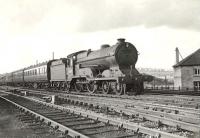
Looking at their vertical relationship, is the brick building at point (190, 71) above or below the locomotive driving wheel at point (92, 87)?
above

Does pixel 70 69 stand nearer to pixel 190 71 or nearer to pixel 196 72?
pixel 190 71

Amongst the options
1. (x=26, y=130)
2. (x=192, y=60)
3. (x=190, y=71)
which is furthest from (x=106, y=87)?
(x=192, y=60)

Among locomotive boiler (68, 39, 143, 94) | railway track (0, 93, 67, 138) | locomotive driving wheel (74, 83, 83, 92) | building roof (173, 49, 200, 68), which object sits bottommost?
railway track (0, 93, 67, 138)

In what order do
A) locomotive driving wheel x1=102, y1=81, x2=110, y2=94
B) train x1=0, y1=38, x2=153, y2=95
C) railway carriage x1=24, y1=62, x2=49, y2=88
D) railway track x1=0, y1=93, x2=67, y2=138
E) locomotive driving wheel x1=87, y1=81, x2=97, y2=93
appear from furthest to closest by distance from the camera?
railway carriage x1=24, y1=62, x2=49, y2=88
locomotive driving wheel x1=87, y1=81, x2=97, y2=93
locomotive driving wheel x1=102, y1=81, x2=110, y2=94
train x1=0, y1=38, x2=153, y2=95
railway track x1=0, y1=93, x2=67, y2=138

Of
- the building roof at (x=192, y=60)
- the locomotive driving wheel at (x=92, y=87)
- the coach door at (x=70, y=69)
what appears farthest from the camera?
the building roof at (x=192, y=60)

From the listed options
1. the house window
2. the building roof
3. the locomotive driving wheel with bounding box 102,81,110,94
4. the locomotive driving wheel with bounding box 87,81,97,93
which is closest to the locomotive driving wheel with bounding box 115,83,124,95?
the locomotive driving wheel with bounding box 102,81,110,94

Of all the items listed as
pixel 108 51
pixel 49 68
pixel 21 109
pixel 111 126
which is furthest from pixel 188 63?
pixel 111 126

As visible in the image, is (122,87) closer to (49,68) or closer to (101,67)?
(101,67)

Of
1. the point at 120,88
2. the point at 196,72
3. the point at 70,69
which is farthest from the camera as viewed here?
the point at 196,72

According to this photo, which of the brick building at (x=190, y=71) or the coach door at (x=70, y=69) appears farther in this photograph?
the brick building at (x=190, y=71)

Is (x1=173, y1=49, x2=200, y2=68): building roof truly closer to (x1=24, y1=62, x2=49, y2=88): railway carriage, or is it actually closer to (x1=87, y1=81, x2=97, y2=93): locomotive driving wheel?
(x1=24, y1=62, x2=49, y2=88): railway carriage

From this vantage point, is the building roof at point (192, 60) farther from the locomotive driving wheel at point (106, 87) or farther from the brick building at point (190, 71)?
the locomotive driving wheel at point (106, 87)

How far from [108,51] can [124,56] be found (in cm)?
130

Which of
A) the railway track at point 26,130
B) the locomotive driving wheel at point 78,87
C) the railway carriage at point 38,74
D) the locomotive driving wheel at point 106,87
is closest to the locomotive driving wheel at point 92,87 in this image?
the locomotive driving wheel at point 106,87
